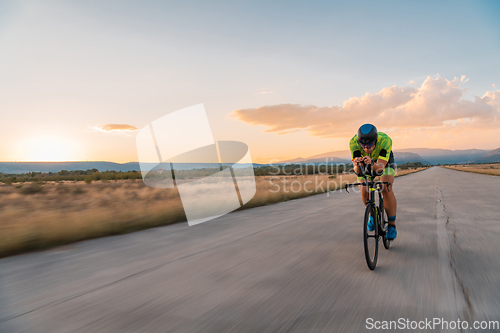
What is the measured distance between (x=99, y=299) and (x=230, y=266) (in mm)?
1663

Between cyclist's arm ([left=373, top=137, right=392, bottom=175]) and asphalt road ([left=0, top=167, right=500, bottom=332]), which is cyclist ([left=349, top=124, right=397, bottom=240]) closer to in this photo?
cyclist's arm ([left=373, top=137, right=392, bottom=175])

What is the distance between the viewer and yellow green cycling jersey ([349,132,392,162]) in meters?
4.18

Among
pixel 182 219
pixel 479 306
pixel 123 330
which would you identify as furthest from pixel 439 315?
pixel 182 219

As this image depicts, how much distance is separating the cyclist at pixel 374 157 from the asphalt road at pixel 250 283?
0.74 m

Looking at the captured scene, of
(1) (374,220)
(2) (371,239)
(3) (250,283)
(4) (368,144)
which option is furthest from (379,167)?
(3) (250,283)

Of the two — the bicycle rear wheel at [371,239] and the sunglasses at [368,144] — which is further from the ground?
the sunglasses at [368,144]

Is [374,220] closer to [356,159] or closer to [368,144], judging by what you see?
[356,159]

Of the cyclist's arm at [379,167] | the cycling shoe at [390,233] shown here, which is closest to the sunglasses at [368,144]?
the cyclist's arm at [379,167]

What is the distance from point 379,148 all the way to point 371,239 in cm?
135

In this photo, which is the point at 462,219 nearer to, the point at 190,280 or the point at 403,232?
the point at 403,232

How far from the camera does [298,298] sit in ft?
9.61

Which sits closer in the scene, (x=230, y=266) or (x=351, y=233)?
(x=230, y=266)

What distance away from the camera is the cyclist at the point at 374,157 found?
150 inches

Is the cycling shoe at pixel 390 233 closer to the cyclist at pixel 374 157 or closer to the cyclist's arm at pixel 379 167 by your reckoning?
the cyclist at pixel 374 157
